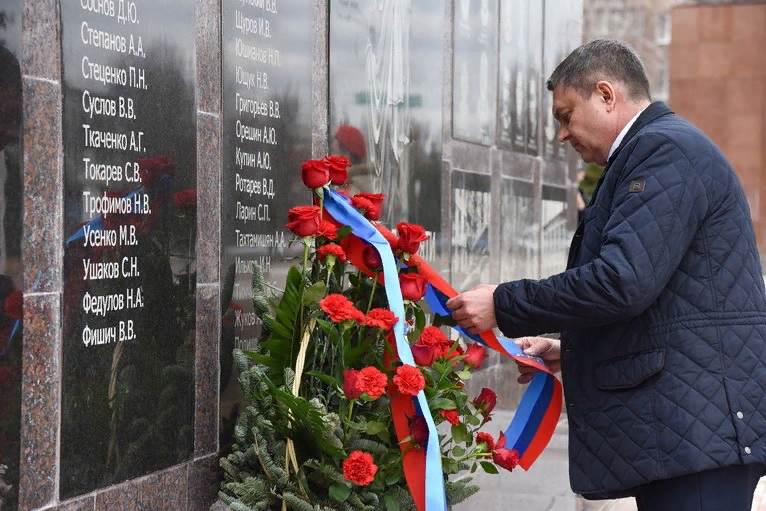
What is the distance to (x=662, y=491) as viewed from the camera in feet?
10.3

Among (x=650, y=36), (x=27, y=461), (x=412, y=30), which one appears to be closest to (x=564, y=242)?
(x=412, y=30)

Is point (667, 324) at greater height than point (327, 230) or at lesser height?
lesser

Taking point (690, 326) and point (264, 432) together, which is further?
point (264, 432)

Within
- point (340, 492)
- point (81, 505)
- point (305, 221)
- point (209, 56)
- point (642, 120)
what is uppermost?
point (209, 56)

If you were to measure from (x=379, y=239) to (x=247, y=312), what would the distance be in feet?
3.91

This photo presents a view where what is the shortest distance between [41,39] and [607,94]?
1593 mm

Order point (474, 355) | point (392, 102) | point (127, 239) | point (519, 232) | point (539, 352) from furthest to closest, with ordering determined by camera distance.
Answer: point (519, 232)
point (392, 102)
point (539, 352)
point (127, 239)
point (474, 355)

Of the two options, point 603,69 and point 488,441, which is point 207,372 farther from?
point 603,69

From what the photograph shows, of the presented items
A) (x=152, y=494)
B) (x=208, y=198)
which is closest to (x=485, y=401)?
(x=152, y=494)

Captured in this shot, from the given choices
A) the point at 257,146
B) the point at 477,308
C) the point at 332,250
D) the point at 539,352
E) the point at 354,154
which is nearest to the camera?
the point at 332,250

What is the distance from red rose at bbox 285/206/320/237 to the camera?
3191mm

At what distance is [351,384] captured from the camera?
10.1 feet

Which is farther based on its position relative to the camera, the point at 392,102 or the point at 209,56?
the point at 392,102

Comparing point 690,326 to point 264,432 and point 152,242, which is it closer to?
point 264,432
